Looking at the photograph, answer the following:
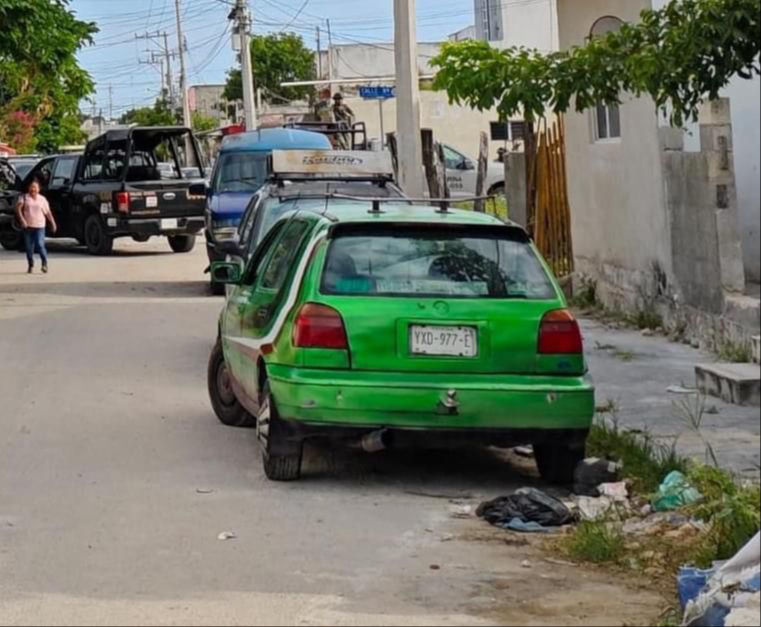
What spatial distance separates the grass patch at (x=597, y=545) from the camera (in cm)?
705

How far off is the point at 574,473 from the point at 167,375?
5.93 meters

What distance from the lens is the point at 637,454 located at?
29.6ft

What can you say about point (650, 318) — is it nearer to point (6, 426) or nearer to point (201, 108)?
point (6, 426)

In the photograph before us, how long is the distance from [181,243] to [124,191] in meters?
2.39

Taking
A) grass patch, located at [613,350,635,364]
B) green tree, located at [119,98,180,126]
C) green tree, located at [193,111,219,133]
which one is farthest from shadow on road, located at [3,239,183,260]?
green tree, located at [119,98,180,126]

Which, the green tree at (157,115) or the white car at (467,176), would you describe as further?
the green tree at (157,115)

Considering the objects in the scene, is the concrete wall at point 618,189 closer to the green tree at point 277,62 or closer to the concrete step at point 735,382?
the concrete step at point 735,382

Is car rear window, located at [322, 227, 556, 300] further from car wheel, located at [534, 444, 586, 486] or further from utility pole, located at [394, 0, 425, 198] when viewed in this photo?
utility pole, located at [394, 0, 425, 198]

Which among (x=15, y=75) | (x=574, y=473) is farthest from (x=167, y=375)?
(x=15, y=75)

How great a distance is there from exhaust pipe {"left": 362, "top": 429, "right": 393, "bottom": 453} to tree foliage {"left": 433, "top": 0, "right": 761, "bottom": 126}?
6.18 feet

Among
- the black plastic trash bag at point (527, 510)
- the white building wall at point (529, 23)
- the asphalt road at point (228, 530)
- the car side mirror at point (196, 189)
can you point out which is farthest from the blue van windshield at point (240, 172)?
the white building wall at point (529, 23)

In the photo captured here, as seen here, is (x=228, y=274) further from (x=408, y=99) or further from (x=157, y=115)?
(x=157, y=115)

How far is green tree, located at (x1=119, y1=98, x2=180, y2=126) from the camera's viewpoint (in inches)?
3969

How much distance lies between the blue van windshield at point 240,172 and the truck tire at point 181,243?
7.39 metres
